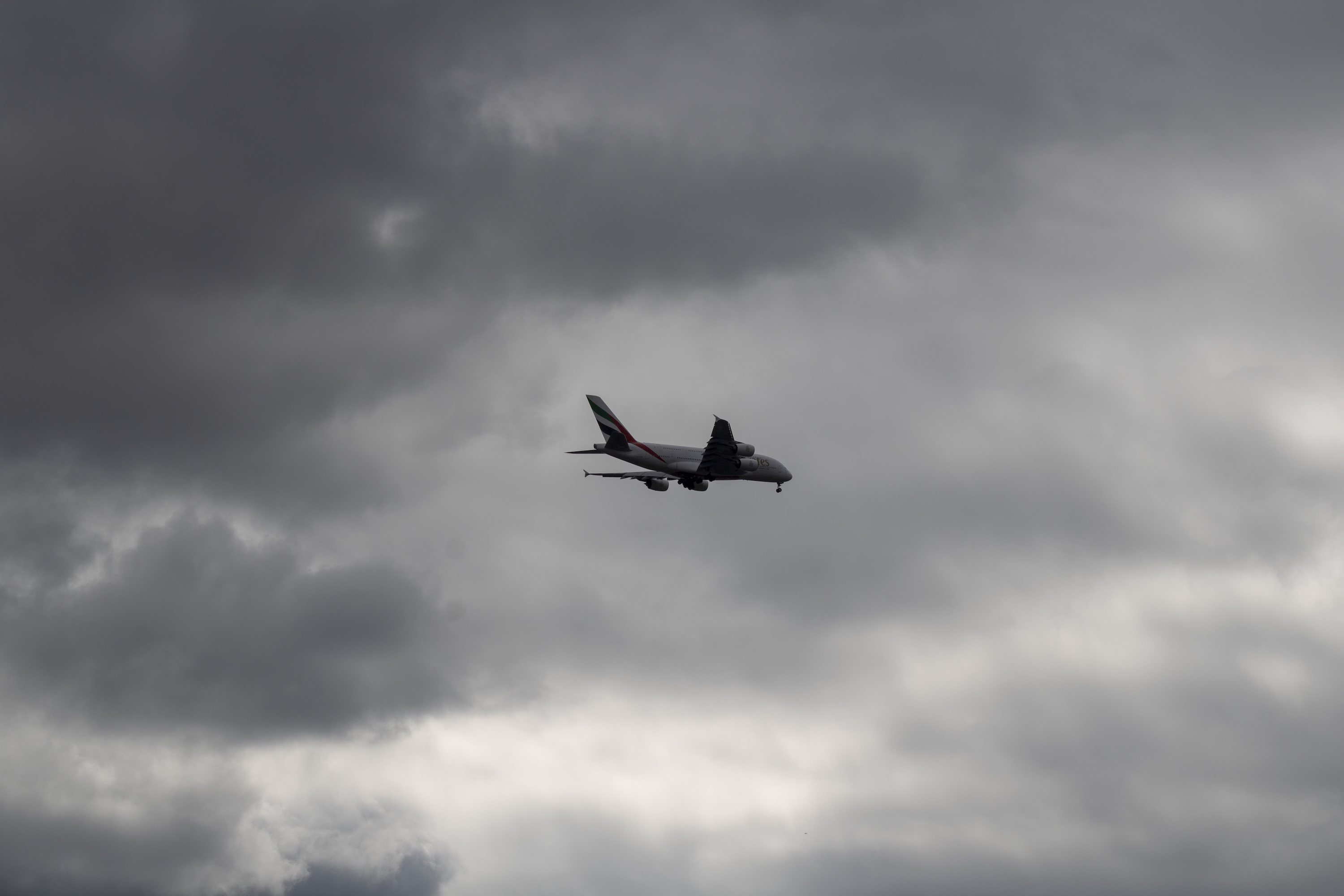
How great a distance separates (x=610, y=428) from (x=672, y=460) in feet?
23.0

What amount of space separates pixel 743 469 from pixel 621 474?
14.9 metres

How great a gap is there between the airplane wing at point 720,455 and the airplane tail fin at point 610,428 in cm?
769

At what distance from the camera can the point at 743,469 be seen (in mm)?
142000

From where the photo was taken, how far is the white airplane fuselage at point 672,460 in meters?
137

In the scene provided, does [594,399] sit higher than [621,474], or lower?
higher

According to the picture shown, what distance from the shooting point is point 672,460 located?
138m

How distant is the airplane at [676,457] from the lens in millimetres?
135125

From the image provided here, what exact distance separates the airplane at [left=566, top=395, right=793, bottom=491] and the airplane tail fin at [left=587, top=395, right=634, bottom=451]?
0.14 ft

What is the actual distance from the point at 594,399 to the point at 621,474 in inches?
407

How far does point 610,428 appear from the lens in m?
139

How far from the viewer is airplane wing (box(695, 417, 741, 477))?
133 meters

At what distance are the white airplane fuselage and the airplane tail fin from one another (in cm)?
47

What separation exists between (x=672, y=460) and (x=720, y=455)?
210 inches

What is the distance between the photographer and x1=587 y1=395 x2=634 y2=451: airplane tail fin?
446 ft
